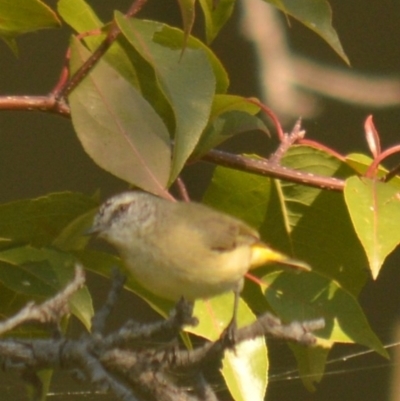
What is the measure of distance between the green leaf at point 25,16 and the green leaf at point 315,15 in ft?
0.79

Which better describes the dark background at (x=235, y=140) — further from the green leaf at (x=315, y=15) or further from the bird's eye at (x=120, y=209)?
the green leaf at (x=315, y=15)

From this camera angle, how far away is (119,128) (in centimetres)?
A: 85

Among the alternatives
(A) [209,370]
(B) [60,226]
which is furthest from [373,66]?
(B) [60,226]

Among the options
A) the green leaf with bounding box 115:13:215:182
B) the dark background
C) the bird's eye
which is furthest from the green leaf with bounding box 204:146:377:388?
the dark background

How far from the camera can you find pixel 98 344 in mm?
679

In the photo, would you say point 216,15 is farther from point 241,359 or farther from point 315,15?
point 241,359

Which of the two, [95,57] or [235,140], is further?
[235,140]

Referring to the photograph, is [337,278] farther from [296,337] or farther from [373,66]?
[373,66]

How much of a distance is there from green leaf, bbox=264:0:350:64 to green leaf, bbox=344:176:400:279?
0.47ft

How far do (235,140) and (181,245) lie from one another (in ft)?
3.05

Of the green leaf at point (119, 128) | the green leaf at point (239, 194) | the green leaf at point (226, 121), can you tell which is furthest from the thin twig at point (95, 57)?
the green leaf at point (239, 194)

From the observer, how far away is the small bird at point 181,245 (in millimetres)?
923

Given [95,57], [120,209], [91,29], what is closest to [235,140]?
[120,209]

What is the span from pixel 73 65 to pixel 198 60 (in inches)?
5.2
